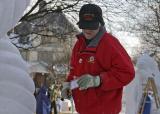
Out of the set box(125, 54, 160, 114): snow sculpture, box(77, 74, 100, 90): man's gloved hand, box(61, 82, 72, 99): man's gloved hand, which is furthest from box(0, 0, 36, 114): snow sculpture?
box(125, 54, 160, 114): snow sculpture

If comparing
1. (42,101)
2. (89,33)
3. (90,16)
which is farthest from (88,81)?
(42,101)

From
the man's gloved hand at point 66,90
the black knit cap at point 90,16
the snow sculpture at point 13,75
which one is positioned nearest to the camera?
the snow sculpture at point 13,75

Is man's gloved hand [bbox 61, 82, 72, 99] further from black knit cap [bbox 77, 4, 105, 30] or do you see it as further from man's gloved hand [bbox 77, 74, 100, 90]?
black knit cap [bbox 77, 4, 105, 30]

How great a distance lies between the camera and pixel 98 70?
4.15 m

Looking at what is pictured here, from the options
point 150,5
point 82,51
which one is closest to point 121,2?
point 150,5

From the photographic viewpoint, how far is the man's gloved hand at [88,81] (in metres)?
3.95

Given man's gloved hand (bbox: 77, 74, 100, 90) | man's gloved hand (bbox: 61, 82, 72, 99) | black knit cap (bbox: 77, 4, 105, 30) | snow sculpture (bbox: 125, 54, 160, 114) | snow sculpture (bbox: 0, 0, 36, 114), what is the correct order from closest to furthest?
1. snow sculpture (bbox: 0, 0, 36, 114)
2. man's gloved hand (bbox: 77, 74, 100, 90)
3. black knit cap (bbox: 77, 4, 105, 30)
4. man's gloved hand (bbox: 61, 82, 72, 99)
5. snow sculpture (bbox: 125, 54, 160, 114)

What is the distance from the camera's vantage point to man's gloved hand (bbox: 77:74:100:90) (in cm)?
395

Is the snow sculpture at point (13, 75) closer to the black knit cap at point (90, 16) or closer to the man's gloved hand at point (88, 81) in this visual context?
the man's gloved hand at point (88, 81)

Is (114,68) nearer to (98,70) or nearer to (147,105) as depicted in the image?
(98,70)

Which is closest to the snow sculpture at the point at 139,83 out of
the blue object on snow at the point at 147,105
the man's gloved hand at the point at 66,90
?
the blue object on snow at the point at 147,105

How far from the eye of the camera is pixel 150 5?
2742 centimetres

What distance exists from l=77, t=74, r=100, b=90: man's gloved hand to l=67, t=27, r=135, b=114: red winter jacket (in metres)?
0.05

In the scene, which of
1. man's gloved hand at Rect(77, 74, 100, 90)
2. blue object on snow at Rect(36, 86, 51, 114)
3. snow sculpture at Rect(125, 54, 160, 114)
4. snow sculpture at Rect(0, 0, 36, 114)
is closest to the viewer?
snow sculpture at Rect(0, 0, 36, 114)
